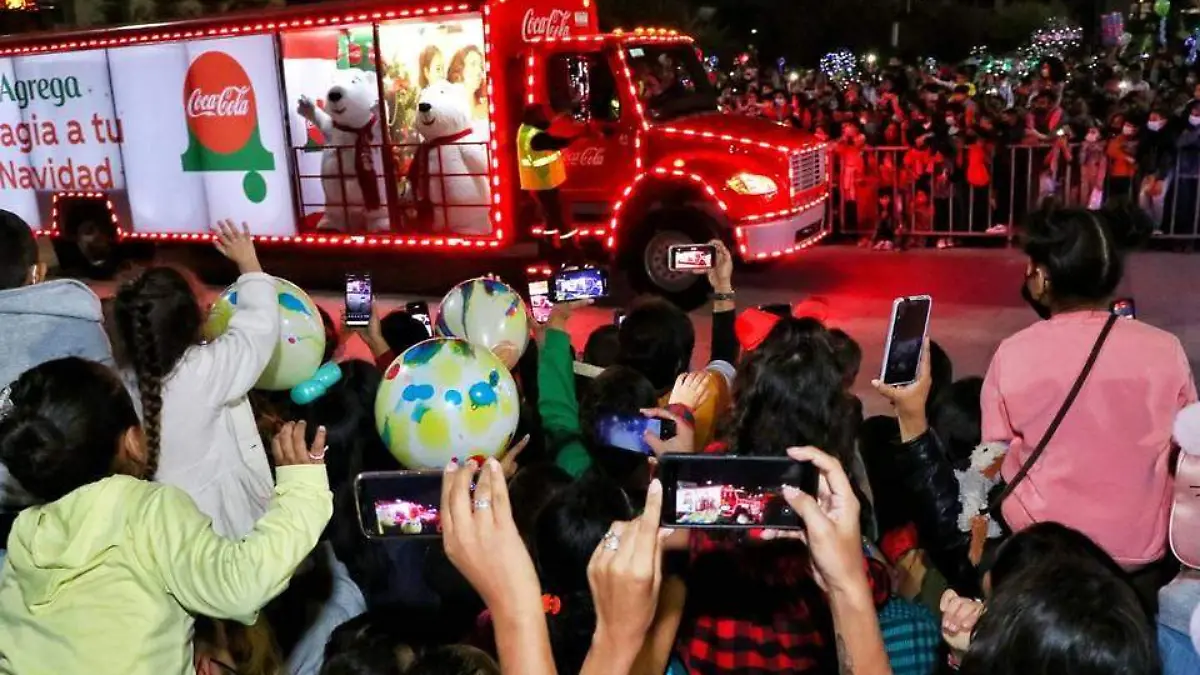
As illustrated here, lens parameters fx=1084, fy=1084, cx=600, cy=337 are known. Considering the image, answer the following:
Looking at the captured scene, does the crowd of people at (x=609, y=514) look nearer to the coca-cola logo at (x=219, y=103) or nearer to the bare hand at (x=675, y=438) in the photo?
the bare hand at (x=675, y=438)

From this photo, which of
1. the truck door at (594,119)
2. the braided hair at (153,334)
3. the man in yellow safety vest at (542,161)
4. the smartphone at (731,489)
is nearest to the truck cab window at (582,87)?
the truck door at (594,119)

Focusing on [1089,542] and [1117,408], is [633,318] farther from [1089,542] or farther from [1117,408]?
[1089,542]

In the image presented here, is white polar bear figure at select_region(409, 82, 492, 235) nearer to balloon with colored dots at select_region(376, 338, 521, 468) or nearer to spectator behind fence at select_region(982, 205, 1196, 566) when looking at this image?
balloon with colored dots at select_region(376, 338, 521, 468)

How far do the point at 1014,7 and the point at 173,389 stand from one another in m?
47.1

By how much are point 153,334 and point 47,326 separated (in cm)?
47

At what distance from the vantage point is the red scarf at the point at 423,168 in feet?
34.9

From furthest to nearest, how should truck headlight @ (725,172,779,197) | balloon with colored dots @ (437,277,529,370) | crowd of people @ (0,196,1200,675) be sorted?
truck headlight @ (725,172,779,197), balloon with colored dots @ (437,277,529,370), crowd of people @ (0,196,1200,675)

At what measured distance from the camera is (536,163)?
10.2 meters

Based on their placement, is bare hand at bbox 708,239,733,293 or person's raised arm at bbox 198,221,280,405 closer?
person's raised arm at bbox 198,221,280,405

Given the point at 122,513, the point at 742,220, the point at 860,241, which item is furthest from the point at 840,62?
the point at 122,513

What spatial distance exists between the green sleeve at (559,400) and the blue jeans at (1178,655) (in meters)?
1.90

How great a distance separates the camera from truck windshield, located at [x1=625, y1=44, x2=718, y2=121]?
10289mm

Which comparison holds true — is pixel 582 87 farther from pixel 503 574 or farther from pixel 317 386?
pixel 503 574

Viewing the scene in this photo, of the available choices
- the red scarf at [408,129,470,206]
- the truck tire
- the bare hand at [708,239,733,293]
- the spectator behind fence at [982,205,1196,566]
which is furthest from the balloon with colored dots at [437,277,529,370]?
the red scarf at [408,129,470,206]
